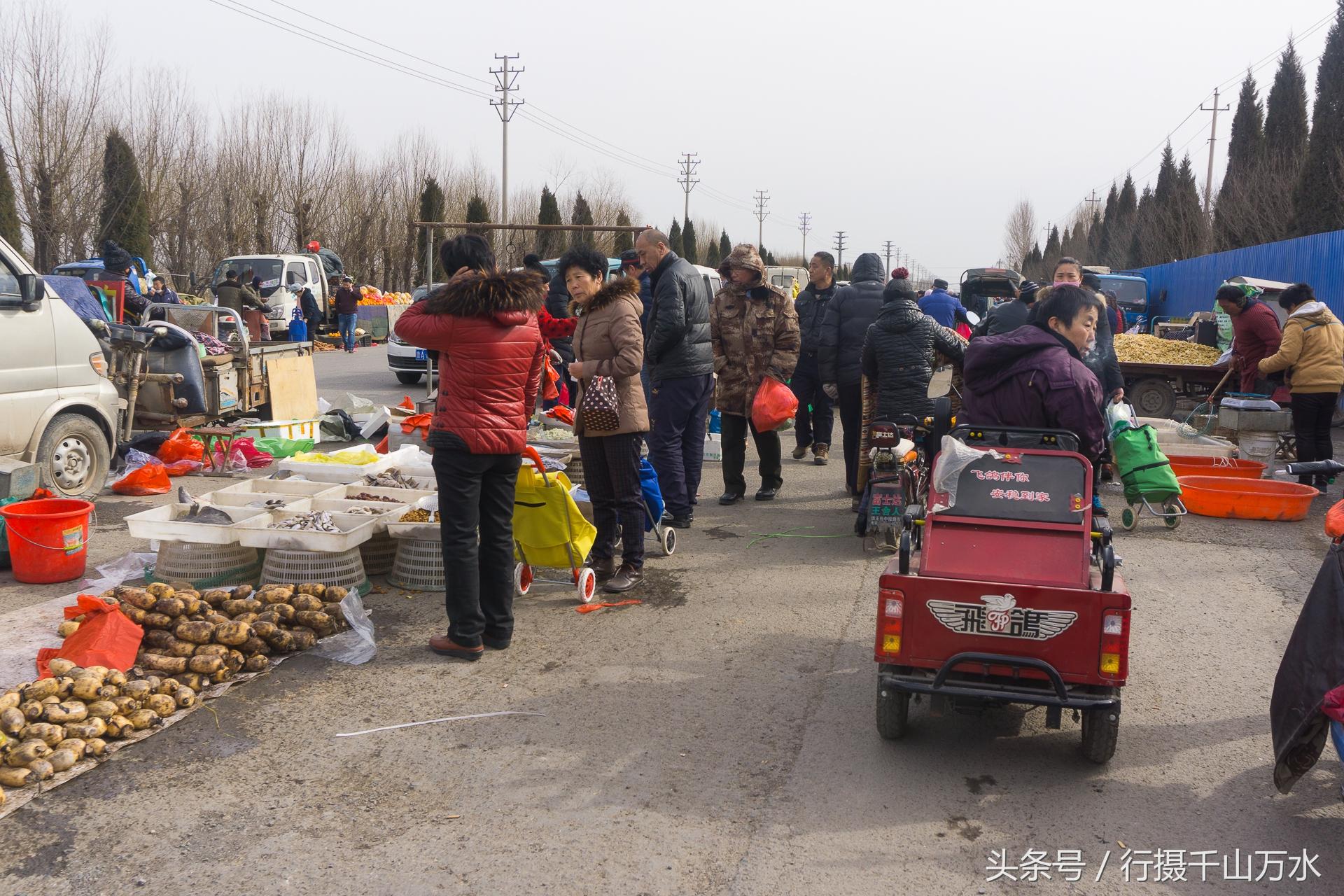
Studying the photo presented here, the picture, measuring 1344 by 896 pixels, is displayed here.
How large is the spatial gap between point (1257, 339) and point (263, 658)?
11.1m

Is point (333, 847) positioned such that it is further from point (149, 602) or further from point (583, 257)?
point (583, 257)

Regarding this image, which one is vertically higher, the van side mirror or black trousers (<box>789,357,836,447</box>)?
the van side mirror

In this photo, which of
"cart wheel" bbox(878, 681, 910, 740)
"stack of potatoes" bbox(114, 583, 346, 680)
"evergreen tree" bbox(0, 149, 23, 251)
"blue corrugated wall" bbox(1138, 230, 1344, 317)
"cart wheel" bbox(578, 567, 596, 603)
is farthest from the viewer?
"evergreen tree" bbox(0, 149, 23, 251)

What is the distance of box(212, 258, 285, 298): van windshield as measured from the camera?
26031 millimetres

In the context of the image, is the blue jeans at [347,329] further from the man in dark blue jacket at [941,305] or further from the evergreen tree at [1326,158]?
the evergreen tree at [1326,158]

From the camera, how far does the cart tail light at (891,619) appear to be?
4.10 meters

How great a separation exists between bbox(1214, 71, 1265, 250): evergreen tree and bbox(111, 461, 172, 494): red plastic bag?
33.0 meters

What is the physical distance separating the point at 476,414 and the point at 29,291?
181 inches

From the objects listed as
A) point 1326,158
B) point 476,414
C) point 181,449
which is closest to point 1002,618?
point 476,414

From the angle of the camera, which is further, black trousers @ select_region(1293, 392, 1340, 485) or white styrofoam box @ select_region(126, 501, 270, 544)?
black trousers @ select_region(1293, 392, 1340, 485)

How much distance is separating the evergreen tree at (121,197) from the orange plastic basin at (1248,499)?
28.9 m

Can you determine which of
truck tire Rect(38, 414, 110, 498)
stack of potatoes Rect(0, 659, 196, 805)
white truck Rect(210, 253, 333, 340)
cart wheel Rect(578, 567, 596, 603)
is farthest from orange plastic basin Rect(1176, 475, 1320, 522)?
white truck Rect(210, 253, 333, 340)

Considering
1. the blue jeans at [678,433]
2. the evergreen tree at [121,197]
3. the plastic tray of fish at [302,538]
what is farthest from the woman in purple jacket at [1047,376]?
the evergreen tree at [121,197]

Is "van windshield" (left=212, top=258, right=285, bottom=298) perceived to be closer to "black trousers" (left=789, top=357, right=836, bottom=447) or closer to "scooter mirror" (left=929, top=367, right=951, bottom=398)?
"scooter mirror" (left=929, top=367, right=951, bottom=398)
